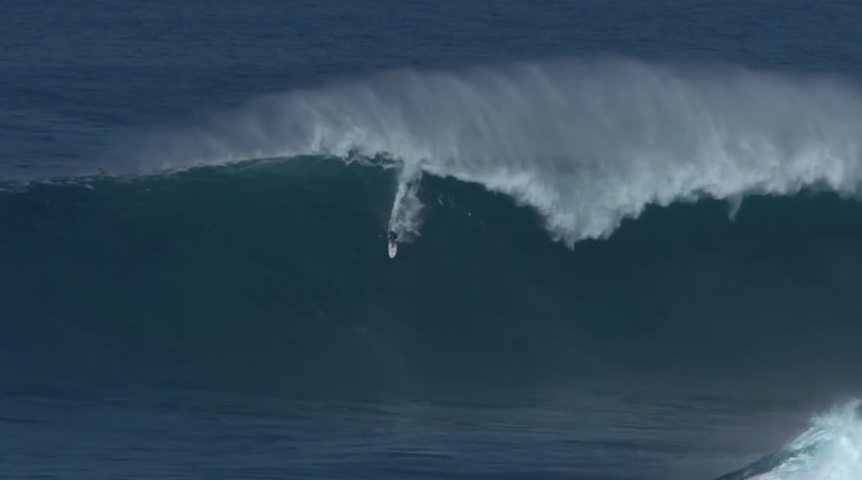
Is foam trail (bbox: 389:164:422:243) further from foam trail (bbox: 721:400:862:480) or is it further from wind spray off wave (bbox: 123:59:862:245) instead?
foam trail (bbox: 721:400:862:480)

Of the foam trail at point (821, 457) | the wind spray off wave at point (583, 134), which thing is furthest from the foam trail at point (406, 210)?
the foam trail at point (821, 457)

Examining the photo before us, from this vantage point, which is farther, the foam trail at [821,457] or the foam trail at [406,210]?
the foam trail at [406,210]

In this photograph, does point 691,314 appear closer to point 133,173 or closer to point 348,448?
point 348,448

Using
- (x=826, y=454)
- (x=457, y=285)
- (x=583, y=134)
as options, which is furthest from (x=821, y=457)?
(x=583, y=134)

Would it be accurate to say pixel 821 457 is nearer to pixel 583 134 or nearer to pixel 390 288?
pixel 390 288

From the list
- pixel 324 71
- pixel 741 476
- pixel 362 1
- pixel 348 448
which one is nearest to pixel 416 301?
pixel 348 448

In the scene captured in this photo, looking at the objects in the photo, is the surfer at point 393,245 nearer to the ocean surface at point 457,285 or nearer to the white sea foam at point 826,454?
the ocean surface at point 457,285
